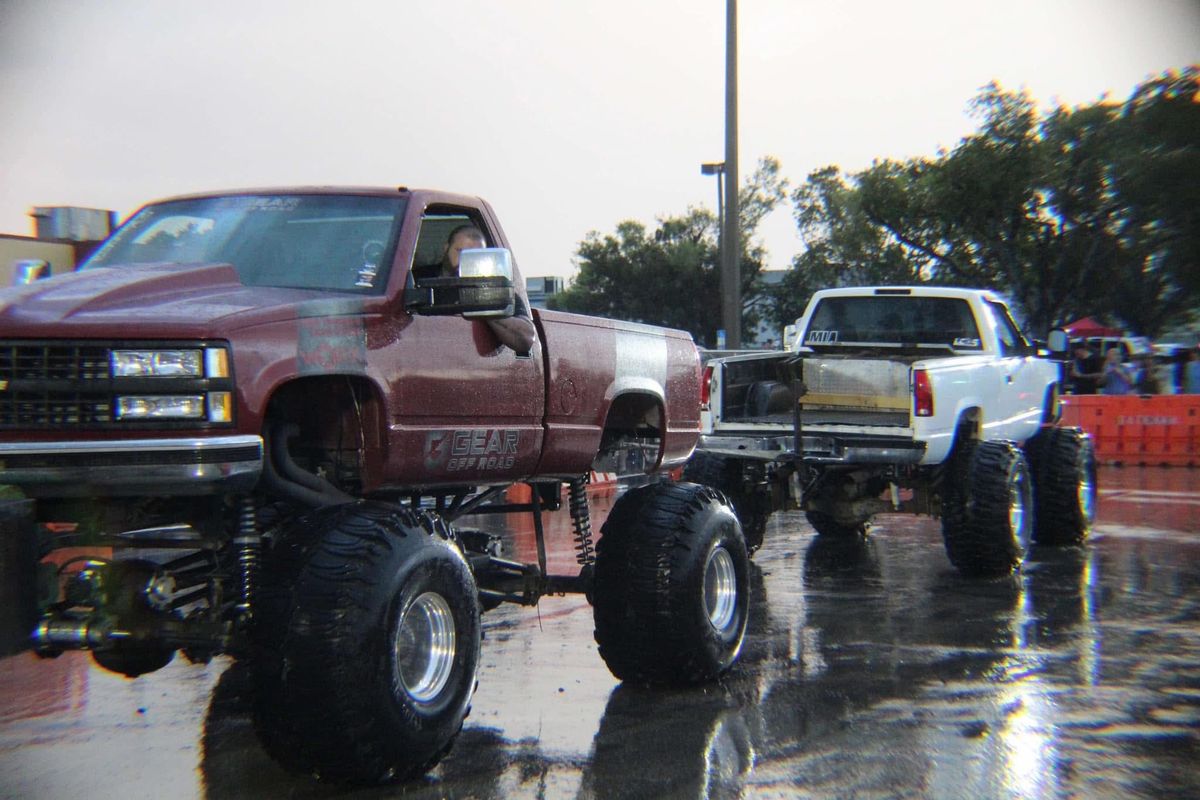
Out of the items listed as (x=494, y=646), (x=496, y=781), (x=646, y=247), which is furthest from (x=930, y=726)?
(x=646, y=247)

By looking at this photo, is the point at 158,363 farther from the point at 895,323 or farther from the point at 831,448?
the point at 895,323

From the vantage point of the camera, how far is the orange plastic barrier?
21.5m

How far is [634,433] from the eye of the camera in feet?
24.4

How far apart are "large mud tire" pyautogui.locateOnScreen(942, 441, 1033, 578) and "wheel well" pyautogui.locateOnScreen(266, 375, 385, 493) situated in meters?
6.08

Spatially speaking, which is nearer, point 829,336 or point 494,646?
point 494,646

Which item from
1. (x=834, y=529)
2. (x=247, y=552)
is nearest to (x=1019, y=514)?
(x=834, y=529)

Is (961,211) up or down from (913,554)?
up

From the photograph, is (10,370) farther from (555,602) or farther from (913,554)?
(913,554)

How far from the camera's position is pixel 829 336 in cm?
1204

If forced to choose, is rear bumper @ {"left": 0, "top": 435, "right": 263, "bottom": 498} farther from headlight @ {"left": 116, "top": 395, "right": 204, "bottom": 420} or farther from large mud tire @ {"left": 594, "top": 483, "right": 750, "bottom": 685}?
large mud tire @ {"left": 594, "top": 483, "right": 750, "bottom": 685}

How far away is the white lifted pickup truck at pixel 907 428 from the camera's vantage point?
10250mm

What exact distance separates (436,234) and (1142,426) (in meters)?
18.5

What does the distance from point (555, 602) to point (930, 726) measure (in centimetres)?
393

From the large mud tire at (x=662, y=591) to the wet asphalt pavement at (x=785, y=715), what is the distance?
6.0 inches
